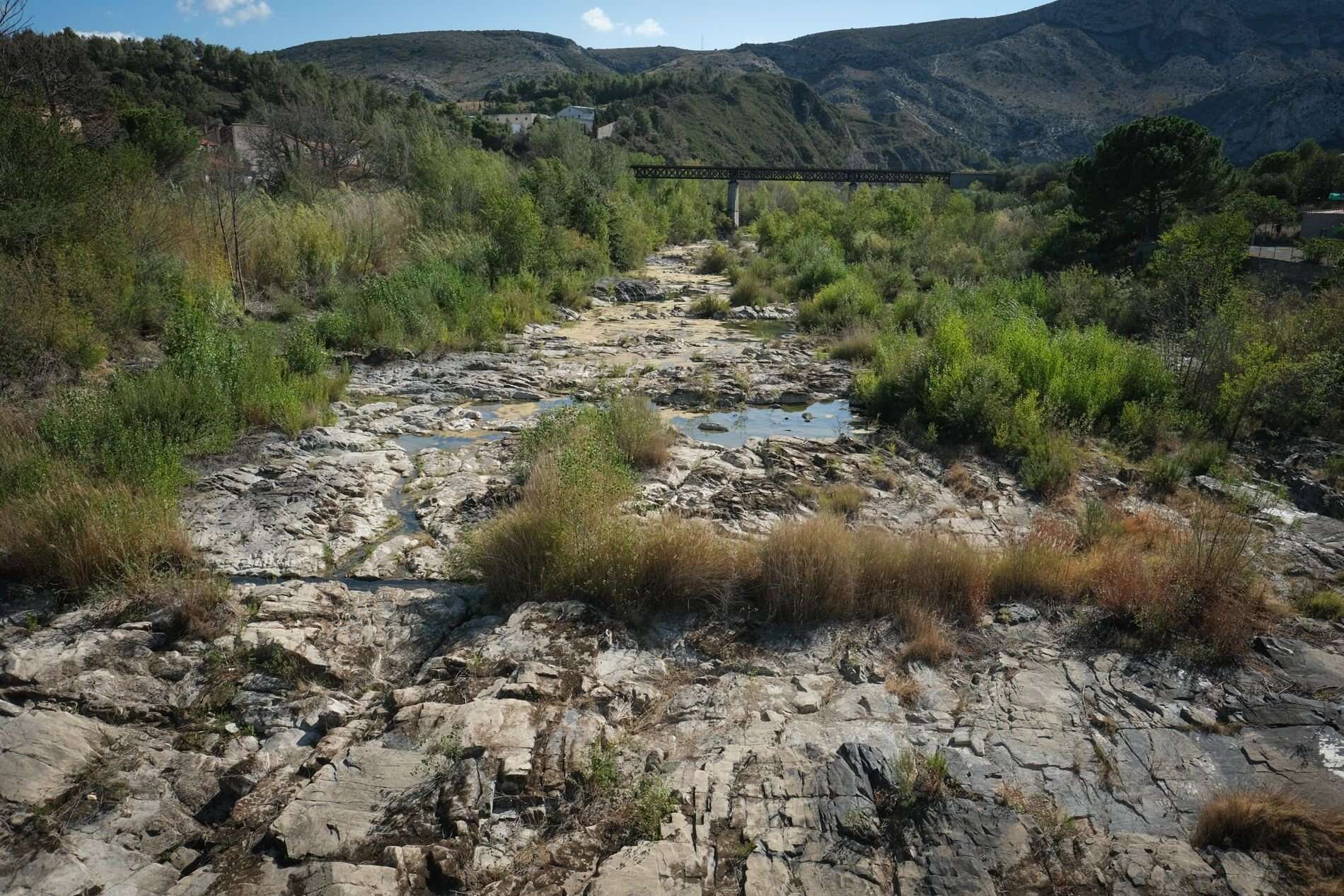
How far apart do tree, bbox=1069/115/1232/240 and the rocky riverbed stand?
14.9 metres

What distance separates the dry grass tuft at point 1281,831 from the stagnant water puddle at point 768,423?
706cm

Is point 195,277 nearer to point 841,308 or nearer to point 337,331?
point 337,331

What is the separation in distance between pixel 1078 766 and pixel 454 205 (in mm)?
20972

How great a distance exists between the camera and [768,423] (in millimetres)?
11914

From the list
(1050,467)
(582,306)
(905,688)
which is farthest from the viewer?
(582,306)

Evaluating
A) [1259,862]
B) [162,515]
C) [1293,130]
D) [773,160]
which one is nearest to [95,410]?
[162,515]

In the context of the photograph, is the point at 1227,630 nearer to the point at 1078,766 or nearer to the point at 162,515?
the point at 1078,766

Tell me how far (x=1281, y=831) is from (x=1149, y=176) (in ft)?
64.9

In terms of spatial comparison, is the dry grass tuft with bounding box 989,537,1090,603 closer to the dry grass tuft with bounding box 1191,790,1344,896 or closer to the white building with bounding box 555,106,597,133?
the dry grass tuft with bounding box 1191,790,1344,896

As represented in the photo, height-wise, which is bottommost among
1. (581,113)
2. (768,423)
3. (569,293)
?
(768,423)

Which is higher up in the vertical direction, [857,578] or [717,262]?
[717,262]

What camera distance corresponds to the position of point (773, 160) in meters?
86.5

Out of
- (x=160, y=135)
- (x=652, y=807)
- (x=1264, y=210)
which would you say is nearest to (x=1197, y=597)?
(x=652, y=807)

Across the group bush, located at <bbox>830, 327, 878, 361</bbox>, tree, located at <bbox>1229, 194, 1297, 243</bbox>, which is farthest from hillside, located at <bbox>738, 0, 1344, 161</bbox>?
bush, located at <bbox>830, 327, 878, 361</bbox>
